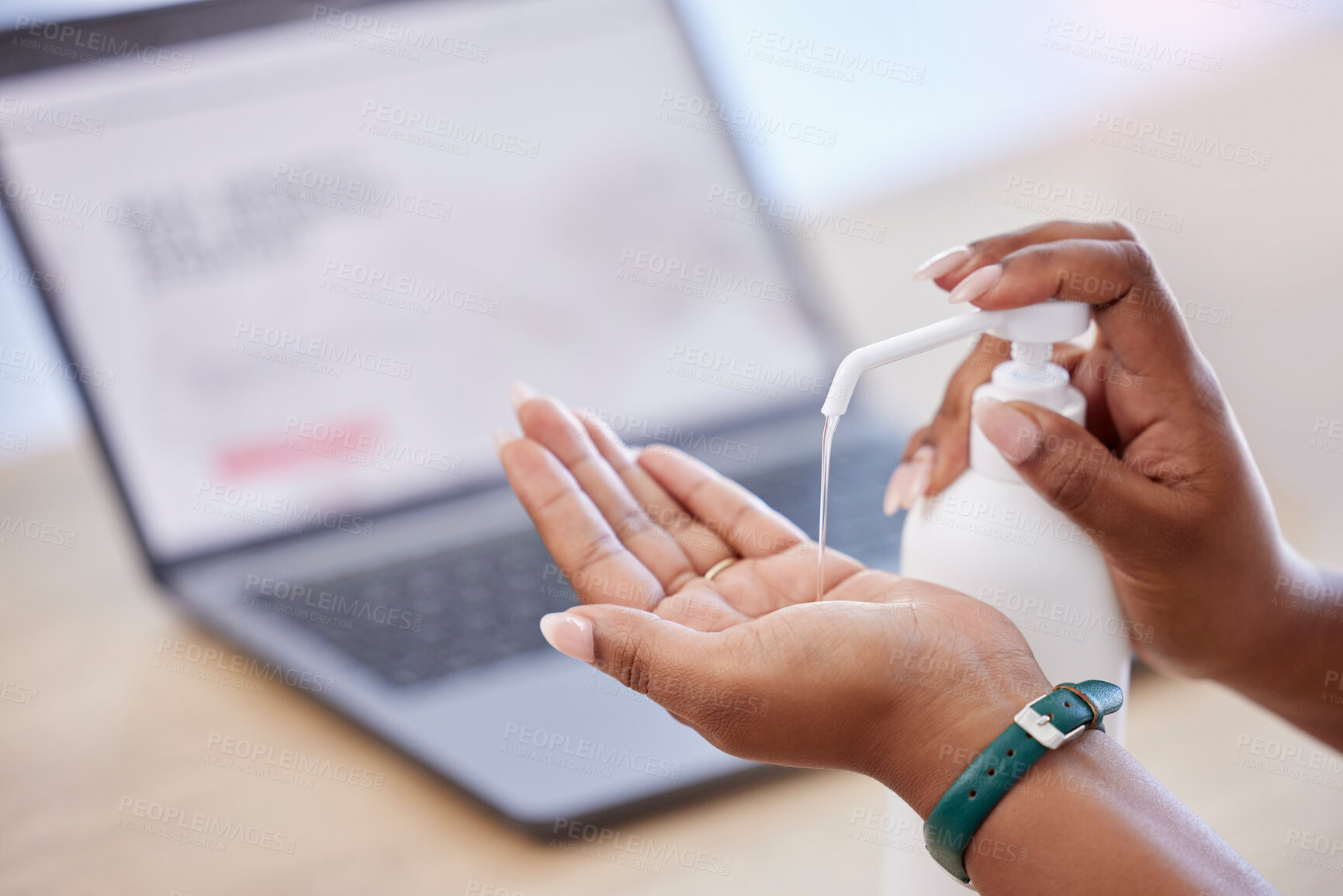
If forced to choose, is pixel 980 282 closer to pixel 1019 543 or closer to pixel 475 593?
pixel 1019 543

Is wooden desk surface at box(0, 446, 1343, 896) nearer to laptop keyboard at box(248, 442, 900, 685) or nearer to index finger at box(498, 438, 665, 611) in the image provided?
laptop keyboard at box(248, 442, 900, 685)

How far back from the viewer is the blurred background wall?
1.25 m

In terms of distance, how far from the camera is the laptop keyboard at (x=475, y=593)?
84cm

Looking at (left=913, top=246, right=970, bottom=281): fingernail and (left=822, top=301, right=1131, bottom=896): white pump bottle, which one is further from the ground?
(left=913, top=246, right=970, bottom=281): fingernail

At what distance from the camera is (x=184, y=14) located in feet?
3.28

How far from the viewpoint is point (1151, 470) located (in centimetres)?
59

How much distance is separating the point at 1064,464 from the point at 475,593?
581 millimetres

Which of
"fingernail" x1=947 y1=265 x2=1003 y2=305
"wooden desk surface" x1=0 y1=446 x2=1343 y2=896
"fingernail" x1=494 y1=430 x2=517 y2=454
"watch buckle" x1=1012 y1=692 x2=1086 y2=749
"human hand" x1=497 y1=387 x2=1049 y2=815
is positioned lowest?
"wooden desk surface" x1=0 y1=446 x2=1343 y2=896

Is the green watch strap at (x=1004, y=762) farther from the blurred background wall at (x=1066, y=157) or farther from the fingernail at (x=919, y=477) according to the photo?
the blurred background wall at (x=1066, y=157)

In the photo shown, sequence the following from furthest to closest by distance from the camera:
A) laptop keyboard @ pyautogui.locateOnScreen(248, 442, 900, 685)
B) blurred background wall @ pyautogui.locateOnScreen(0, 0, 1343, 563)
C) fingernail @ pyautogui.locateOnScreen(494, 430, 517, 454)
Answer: blurred background wall @ pyautogui.locateOnScreen(0, 0, 1343, 563) → laptop keyboard @ pyautogui.locateOnScreen(248, 442, 900, 685) → fingernail @ pyautogui.locateOnScreen(494, 430, 517, 454)

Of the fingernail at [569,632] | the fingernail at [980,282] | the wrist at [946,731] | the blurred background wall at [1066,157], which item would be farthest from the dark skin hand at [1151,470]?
the blurred background wall at [1066,157]

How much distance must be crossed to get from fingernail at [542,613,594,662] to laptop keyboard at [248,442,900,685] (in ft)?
1.15

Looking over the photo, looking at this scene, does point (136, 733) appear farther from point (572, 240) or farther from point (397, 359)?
point (572, 240)

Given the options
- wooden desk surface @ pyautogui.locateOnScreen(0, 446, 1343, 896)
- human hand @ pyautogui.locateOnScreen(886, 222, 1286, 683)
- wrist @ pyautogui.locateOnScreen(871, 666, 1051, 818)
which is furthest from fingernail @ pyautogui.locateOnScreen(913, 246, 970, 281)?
wooden desk surface @ pyautogui.locateOnScreen(0, 446, 1343, 896)
